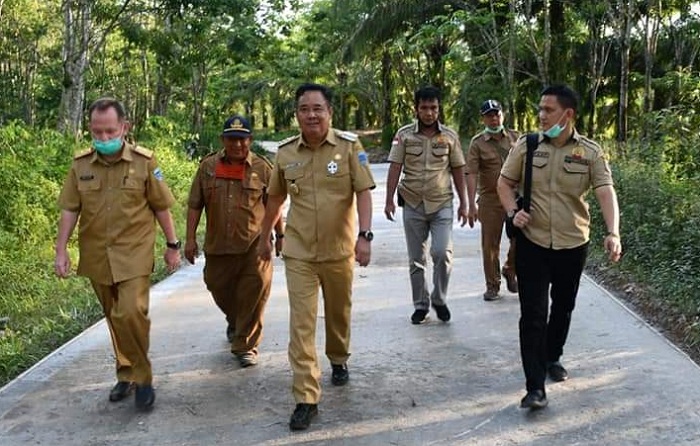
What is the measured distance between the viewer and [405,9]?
72.5 feet

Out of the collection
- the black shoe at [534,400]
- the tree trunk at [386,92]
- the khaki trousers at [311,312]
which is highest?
the tree trunk at [386,92]

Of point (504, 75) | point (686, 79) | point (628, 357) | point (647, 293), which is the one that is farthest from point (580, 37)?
point (628, 357)

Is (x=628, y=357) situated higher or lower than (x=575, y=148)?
lower

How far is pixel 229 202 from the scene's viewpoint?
17.0 ft

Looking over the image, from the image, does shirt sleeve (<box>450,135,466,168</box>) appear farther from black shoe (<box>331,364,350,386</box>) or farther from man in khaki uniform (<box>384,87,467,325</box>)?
black shoe (<box>331,364,350,386</box>)

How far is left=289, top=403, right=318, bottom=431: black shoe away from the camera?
409 centimetres

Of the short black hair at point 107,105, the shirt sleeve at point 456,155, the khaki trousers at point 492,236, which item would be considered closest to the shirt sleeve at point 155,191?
the short black hair at point 107,105

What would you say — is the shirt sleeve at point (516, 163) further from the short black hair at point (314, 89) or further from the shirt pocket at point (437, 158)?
the shirt pocket at point (437, 158)

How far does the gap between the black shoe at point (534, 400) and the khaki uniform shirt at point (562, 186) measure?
0.80 m

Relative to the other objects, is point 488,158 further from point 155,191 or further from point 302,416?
point 302,416

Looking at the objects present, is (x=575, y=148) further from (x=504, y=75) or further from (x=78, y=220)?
(x=504, y=75)

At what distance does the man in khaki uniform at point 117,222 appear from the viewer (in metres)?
4.34

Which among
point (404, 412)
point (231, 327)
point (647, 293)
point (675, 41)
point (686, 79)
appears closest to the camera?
point (404, 412)

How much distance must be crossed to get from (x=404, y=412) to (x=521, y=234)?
1.18 metres
